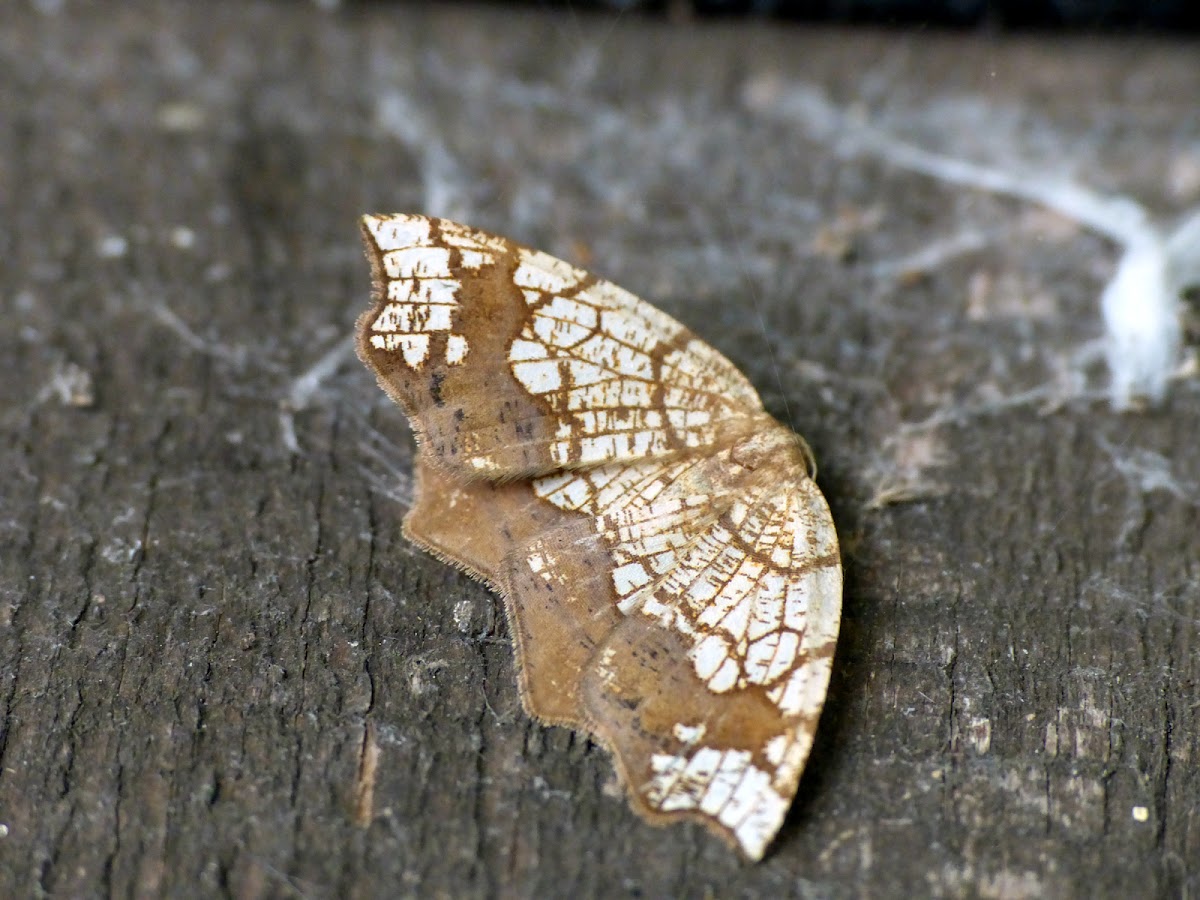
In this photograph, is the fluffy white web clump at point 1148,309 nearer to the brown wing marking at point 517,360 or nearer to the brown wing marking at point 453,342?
the brown wing marking at point 517,360

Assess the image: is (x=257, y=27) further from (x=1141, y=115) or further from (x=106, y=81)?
(x=1141, y=115)

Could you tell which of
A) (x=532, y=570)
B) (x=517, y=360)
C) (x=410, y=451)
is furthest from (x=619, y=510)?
(x=410, y=451)

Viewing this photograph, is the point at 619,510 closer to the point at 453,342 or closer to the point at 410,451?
the point at 453,342

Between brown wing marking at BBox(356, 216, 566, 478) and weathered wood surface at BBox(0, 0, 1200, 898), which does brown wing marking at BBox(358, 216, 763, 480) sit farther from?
weathered wood surface at BBox(0, 0, 1200, 898)

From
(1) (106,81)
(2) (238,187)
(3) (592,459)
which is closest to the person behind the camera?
(3) (592,459)

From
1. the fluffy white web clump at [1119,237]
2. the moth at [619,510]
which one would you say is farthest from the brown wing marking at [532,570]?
the fluffy white web clump at [1119,237]

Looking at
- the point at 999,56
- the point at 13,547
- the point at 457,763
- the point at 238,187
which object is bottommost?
the point at 457,763

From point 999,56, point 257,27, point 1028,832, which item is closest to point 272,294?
point 257,27

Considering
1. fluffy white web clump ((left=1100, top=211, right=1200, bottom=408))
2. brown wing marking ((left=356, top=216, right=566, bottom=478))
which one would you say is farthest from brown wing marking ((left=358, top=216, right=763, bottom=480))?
fluffy white web clump ((left=1100, top=211, right=1200, bottom=408))
